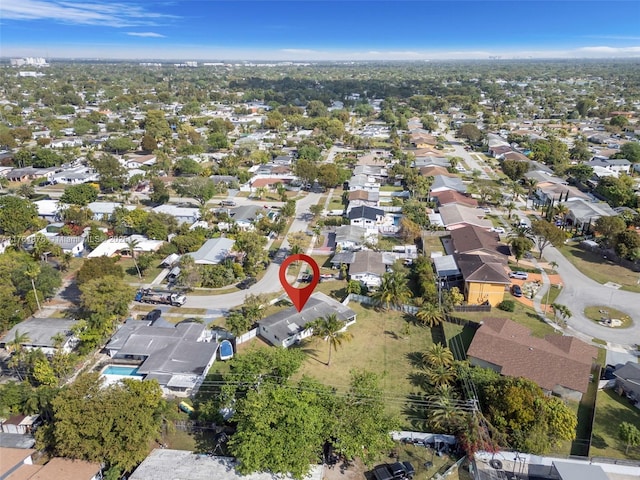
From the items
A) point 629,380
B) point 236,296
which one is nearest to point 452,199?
point 236,296

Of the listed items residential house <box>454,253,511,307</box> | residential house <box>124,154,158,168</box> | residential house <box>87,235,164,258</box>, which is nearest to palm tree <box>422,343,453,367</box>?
residential house <box>454,253,511,307</box>

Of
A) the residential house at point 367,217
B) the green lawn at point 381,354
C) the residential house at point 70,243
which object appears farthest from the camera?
the residential house at point 367,217

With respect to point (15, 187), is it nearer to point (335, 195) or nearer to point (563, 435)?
point (335, 195)

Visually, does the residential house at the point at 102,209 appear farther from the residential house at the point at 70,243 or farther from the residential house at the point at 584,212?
the residential house at the point at 584,212

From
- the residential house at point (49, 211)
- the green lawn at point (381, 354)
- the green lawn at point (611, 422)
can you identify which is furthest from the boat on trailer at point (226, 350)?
the residential house at point (49, 211)

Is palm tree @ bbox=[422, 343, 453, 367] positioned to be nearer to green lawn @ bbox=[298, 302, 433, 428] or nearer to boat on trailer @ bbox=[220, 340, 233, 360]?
green lawn @ bbox=[298, 302, 433, 428]
